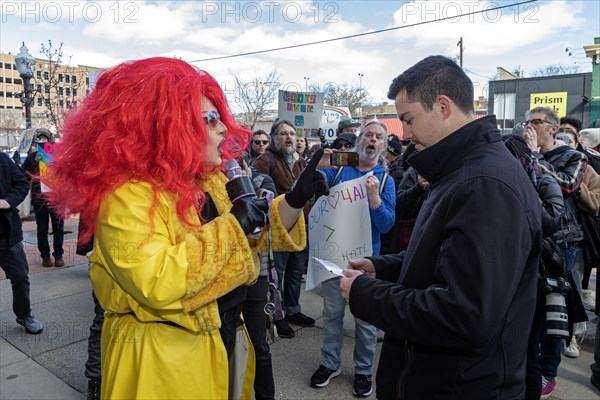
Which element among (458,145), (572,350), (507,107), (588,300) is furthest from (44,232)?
(507,107)

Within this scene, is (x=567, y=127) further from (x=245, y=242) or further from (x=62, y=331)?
(x=62, y=331)

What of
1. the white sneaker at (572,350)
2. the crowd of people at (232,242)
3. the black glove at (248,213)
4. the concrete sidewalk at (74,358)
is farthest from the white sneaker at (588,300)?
the black glove at (248,213)

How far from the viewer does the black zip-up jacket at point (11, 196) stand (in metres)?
3.99

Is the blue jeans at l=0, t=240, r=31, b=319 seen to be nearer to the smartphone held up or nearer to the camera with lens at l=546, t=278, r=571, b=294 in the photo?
the smartphone held up

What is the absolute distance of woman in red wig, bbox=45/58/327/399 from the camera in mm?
1396

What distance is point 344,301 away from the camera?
327cm

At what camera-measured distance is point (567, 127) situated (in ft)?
15.6

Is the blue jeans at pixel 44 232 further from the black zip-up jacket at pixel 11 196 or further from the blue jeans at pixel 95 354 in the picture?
the blue jeans at pixel 95 354

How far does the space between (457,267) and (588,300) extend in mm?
4950

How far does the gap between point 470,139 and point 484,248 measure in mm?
406

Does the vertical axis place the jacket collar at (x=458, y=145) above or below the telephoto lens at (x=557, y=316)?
above

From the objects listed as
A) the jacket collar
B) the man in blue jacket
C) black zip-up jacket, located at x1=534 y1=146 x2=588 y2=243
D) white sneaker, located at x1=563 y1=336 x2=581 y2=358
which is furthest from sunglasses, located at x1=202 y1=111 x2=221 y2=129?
white sneaker, located at x1=563 y1=336 x2=581 y2=358

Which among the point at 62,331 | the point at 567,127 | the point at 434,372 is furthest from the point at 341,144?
the point at 434,372

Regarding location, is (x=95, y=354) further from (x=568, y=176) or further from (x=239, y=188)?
(x=568, y=176)
